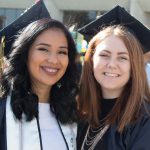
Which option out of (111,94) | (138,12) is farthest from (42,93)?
(138,12)

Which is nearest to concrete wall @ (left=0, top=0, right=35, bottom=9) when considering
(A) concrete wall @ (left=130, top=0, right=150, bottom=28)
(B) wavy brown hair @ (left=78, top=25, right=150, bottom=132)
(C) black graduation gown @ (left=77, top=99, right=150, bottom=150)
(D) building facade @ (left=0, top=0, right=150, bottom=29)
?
(D) building facade @ (left=0, top=0, right=150, bottom=29)

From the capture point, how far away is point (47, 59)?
120 inches

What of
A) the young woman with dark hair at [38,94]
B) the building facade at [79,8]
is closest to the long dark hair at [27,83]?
the young woman with dark hair at [38,94]

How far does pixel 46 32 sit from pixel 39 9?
31 centimetres

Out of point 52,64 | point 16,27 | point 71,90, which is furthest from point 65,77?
point 16,27

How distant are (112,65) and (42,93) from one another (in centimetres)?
59

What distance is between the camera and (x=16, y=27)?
327cm

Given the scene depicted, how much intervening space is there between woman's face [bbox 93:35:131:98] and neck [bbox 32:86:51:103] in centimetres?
40

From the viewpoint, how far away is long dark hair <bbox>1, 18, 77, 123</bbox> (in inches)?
118

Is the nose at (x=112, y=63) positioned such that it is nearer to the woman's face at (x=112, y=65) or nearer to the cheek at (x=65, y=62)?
the woman's face at (x=112, y=65)

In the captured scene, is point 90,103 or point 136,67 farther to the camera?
point 90,103

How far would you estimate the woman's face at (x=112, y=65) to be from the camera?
3.00 metres

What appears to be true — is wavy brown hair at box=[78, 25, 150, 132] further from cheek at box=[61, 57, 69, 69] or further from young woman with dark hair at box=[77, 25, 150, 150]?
cheek at box=[61, 57, 69, 69]

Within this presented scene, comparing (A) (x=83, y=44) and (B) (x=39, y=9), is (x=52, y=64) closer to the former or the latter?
(B) (x=39, y=9)
